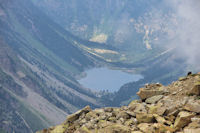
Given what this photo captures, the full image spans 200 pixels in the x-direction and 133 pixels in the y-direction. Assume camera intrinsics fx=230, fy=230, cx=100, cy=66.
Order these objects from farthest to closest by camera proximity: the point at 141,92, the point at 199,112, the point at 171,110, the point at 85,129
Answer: the point at 141,92 < the point at 85,129 < the point at 171,110 < the point at 199,112

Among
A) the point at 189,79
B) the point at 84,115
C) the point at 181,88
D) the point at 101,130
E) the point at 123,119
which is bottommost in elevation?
the point at 101,130

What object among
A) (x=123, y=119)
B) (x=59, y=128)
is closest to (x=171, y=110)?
(x=123, y=119)

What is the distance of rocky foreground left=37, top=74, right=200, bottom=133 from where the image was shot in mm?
19906

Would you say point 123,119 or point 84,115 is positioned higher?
point 84,115

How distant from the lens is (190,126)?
1870 centimetres

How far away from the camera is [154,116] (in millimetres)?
22609

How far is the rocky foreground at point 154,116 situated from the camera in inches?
784

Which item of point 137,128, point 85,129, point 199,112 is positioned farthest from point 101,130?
point 199,112

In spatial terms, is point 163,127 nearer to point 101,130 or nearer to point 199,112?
point 199,112

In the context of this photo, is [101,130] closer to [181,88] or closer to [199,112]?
[199,112]

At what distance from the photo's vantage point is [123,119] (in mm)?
24188

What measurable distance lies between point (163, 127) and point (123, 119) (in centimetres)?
540

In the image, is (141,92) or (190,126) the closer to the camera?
(190,126)

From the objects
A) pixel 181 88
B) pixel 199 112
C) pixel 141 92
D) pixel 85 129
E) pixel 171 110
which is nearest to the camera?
pixel 199 112
